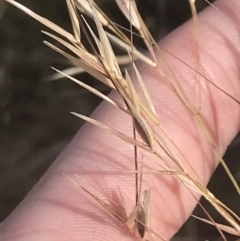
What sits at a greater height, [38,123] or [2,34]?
[2,34]

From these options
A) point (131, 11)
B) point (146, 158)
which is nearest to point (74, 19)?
point (131, 11)

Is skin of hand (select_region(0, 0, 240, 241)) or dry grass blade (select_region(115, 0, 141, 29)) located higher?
dry grass blade (select_region(115, 0, 141, 29))

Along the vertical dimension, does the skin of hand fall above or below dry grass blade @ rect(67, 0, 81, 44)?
below

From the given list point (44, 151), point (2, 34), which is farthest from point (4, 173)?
point (2, 34)

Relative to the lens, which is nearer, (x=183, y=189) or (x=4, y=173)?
(x=183, y=189)

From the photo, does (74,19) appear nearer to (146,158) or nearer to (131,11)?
(131,11)

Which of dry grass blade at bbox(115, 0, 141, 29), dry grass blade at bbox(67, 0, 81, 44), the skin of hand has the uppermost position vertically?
dry grass blade at bbox(67, 0, 81, 44)

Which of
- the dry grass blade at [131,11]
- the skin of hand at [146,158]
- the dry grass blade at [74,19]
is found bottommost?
the skin of hand at [146,158]

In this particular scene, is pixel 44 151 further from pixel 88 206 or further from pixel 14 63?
pixel 88 206
